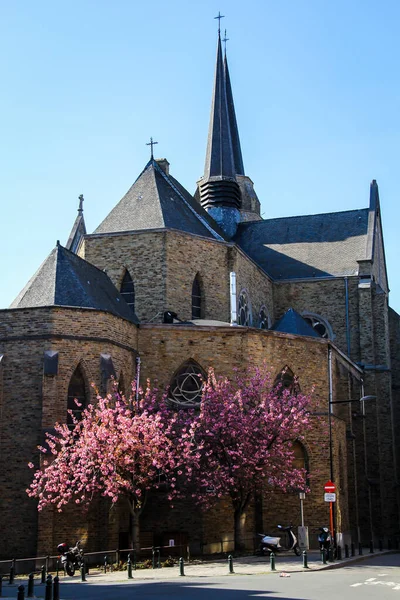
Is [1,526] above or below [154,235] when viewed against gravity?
below

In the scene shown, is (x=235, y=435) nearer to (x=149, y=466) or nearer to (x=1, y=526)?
(x=149, y=466)

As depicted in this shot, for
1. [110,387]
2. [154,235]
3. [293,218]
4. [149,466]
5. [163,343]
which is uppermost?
[293,218]

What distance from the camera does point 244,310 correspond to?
123ft

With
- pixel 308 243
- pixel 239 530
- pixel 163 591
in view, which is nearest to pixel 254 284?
pixel 308 243

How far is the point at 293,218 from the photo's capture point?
156 feet

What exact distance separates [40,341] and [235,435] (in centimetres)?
687

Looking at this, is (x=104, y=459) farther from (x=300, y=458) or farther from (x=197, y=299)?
(x=197, y=299)

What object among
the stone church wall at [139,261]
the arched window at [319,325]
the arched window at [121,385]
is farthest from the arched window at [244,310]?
the arched window at [121,385]

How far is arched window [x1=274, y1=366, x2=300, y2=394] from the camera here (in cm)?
3077

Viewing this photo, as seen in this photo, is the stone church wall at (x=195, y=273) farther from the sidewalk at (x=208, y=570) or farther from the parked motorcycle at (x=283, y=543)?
the sidewalk at (x=208, y=570)

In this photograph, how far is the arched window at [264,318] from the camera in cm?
4031

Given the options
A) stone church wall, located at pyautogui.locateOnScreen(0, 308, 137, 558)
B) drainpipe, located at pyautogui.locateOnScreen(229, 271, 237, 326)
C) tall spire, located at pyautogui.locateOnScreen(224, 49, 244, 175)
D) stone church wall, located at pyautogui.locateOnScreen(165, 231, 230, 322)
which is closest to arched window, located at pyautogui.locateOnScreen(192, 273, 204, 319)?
stone church wall, located at pyautogui.locateOnScreen(165, 231, 230, 322)

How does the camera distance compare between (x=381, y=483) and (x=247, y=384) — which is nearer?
(x=247, y=384)

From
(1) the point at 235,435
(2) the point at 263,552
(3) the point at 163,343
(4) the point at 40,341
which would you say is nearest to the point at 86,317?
(4) the point at 40,341
